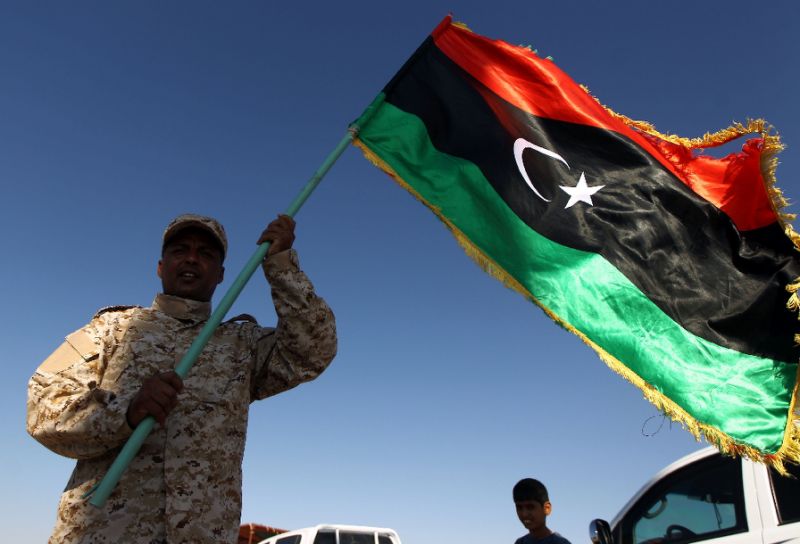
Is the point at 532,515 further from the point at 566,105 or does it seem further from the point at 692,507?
the point at 566,105

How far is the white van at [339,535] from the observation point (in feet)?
35.6

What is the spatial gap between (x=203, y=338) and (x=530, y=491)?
3.05 meters

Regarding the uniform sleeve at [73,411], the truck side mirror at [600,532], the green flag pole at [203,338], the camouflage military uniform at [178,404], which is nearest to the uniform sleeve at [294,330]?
the camouflage military uniform at [178,404]

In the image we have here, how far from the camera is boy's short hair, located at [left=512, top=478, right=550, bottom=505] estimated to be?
4.42 m

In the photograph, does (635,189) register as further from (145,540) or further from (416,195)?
(145,540)

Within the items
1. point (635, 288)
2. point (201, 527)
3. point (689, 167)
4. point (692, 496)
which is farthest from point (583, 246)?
point (201, 527)

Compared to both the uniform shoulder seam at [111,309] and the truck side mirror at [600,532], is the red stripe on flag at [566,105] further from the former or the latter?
the uniform shoulder seam at [111,309]

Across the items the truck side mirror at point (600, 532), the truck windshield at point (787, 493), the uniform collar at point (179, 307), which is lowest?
the truck side mirror at point (600, 532)

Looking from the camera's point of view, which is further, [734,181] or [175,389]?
[734,181]

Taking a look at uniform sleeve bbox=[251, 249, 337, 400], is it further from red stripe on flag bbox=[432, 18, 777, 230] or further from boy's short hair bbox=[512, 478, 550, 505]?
boy's short hair bbox=[512, 478, 550, 505]

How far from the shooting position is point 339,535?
11078 mm

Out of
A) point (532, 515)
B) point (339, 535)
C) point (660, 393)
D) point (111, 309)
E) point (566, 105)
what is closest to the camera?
point (111, 309)

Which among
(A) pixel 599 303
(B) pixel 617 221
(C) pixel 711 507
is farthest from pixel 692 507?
(B) pixel 617 221

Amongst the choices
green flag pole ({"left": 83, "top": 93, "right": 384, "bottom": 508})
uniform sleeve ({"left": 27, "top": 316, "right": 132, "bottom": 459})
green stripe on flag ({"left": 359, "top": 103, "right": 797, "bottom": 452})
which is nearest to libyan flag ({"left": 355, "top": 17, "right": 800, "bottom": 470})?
green stripe on flag ({"left": 359, "top": 103, "right": 797, "bottom": 452})
